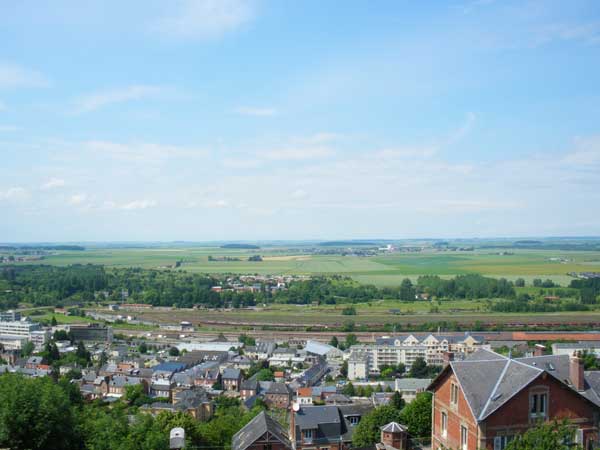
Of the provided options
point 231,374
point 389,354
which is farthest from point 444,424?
point 389,354


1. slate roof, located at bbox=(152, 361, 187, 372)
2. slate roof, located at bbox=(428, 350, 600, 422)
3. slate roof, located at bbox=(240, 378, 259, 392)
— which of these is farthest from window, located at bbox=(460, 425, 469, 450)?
slate roof, located at bbox=(152, 361, 187, 372)

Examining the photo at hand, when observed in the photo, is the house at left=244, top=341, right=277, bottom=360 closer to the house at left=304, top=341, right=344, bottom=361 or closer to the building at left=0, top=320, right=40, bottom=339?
the house at left=304, top=341, right=344, bottom=361

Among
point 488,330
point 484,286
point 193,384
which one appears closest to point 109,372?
point 193,384

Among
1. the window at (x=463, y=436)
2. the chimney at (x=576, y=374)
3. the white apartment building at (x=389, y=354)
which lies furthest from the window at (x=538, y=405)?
the white apartment building at (x=389, y=354)

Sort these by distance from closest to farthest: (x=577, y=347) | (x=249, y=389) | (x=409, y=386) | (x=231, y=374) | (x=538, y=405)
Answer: (x=538, y=405) → (x=409, y=386) → (x=249, y=389) → (x=231, y=374) → (x=577, y=347)

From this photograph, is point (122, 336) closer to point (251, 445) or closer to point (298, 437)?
point (298, 437)

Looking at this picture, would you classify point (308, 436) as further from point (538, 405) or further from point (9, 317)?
point (9, 317)

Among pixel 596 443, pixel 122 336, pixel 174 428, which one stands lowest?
pixel 122 336
